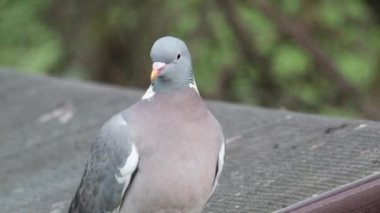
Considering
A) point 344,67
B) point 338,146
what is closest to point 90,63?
point 344,67

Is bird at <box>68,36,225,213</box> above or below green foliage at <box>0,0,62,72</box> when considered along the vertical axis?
above

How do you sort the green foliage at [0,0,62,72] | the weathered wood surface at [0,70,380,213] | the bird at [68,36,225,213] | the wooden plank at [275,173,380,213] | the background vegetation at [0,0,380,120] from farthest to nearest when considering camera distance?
the green foliage at [0,0,62,72], the background vegetation at [0,0,380,120], the weathered wood surface at [0,70,380,213], the bird at [68,36,225,213], the wooden plank at [275,173,380,213]

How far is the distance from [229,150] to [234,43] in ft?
11.1

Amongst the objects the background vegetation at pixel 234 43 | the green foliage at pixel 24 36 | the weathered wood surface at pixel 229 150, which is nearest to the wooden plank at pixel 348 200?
the weathered wood surface at pixel 229 150

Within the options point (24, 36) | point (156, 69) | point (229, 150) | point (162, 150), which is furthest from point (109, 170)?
point (24, 36)

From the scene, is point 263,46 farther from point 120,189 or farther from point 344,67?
point 120,189

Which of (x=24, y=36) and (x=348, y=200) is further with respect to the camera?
(x=24, y=36)

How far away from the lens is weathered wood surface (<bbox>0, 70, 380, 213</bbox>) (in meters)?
3.51

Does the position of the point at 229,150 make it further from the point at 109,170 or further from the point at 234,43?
the point at 234,43

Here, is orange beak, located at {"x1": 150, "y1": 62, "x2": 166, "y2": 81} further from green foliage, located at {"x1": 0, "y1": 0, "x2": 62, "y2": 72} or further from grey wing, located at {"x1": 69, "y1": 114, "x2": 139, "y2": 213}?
green foliage, located at {"x1": 0, "y1": 0, "x2": 62, "y2": 72}

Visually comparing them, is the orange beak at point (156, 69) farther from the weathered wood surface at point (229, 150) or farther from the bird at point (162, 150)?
the weathered wood surface at point (229, 150)

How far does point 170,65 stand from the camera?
10.7 ft

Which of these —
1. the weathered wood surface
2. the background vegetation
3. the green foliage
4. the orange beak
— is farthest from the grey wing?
the green foliage

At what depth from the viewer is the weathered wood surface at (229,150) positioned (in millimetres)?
Result: 3506
